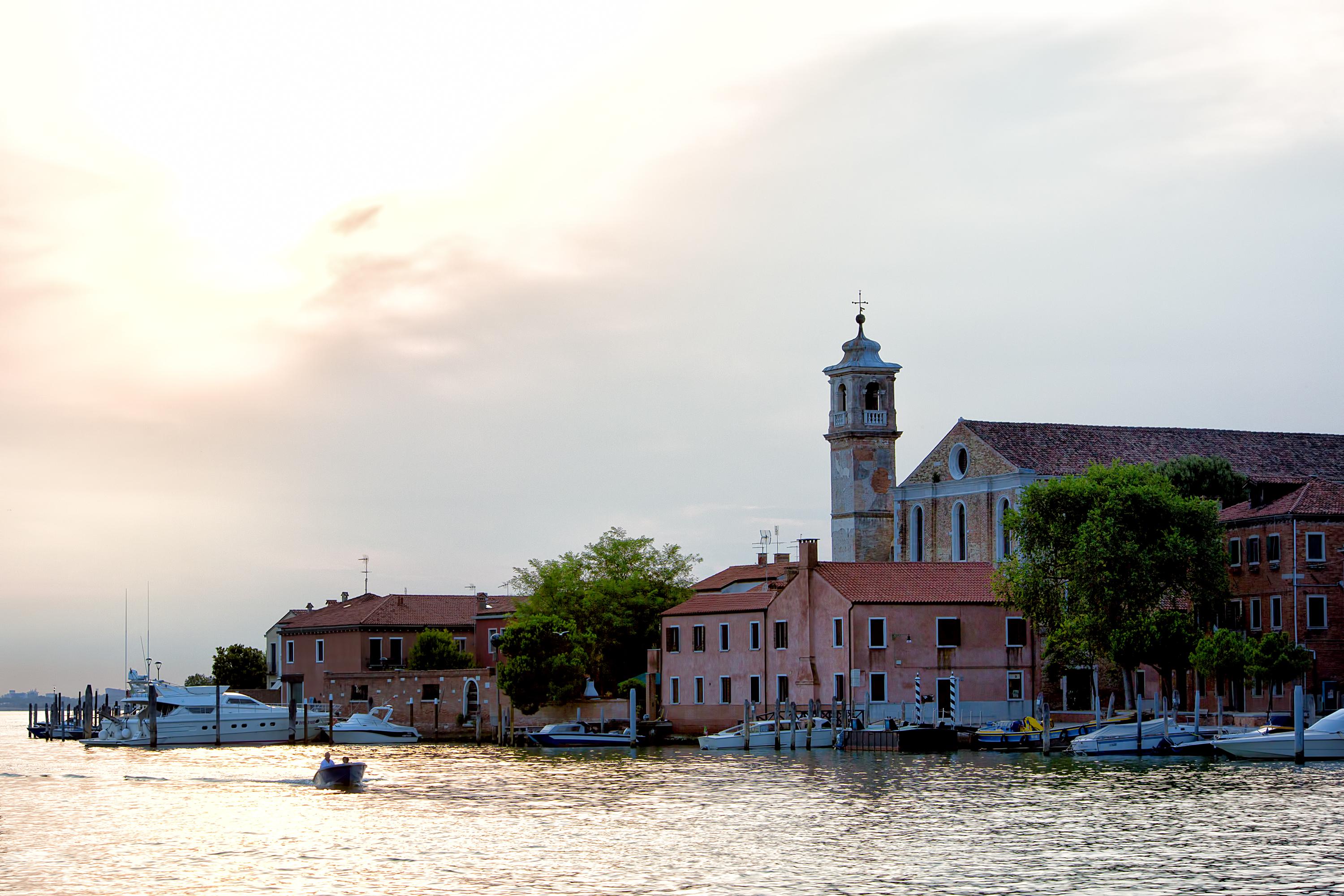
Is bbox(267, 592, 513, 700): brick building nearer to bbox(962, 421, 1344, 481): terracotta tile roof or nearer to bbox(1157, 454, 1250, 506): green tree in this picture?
bbox(962, 421, 1344, 481): terracotta tile roof

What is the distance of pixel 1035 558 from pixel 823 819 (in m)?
28.0

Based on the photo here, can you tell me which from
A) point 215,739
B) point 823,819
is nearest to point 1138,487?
point 823,819

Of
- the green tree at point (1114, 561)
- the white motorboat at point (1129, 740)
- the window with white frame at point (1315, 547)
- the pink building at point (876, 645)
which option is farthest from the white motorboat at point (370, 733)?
the window with white frame at point (1315, 547)

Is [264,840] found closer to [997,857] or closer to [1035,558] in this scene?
[997,857]

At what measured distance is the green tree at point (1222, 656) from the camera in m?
64.2

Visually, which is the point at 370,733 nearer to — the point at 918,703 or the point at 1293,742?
the point at 918,703

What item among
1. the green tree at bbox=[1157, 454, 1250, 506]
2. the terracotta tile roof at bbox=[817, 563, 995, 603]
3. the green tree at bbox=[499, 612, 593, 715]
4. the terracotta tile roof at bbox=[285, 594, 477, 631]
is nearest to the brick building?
the terracotta tile roof at bbox=[285, 594, 477, 631]

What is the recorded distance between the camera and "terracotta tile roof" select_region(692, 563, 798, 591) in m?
85.8

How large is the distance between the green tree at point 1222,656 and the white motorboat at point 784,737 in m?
12.9

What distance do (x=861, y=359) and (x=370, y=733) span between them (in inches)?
1257

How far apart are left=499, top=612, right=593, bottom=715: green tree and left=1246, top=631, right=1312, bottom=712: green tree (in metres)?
→ 28.1

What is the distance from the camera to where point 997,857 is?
35594 millimetres

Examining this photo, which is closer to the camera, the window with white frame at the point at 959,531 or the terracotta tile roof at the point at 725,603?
the terracotta tile roof at the point at 725,603

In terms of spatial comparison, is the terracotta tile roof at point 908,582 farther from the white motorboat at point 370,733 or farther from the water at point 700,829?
the white motorboat at point 370,733
